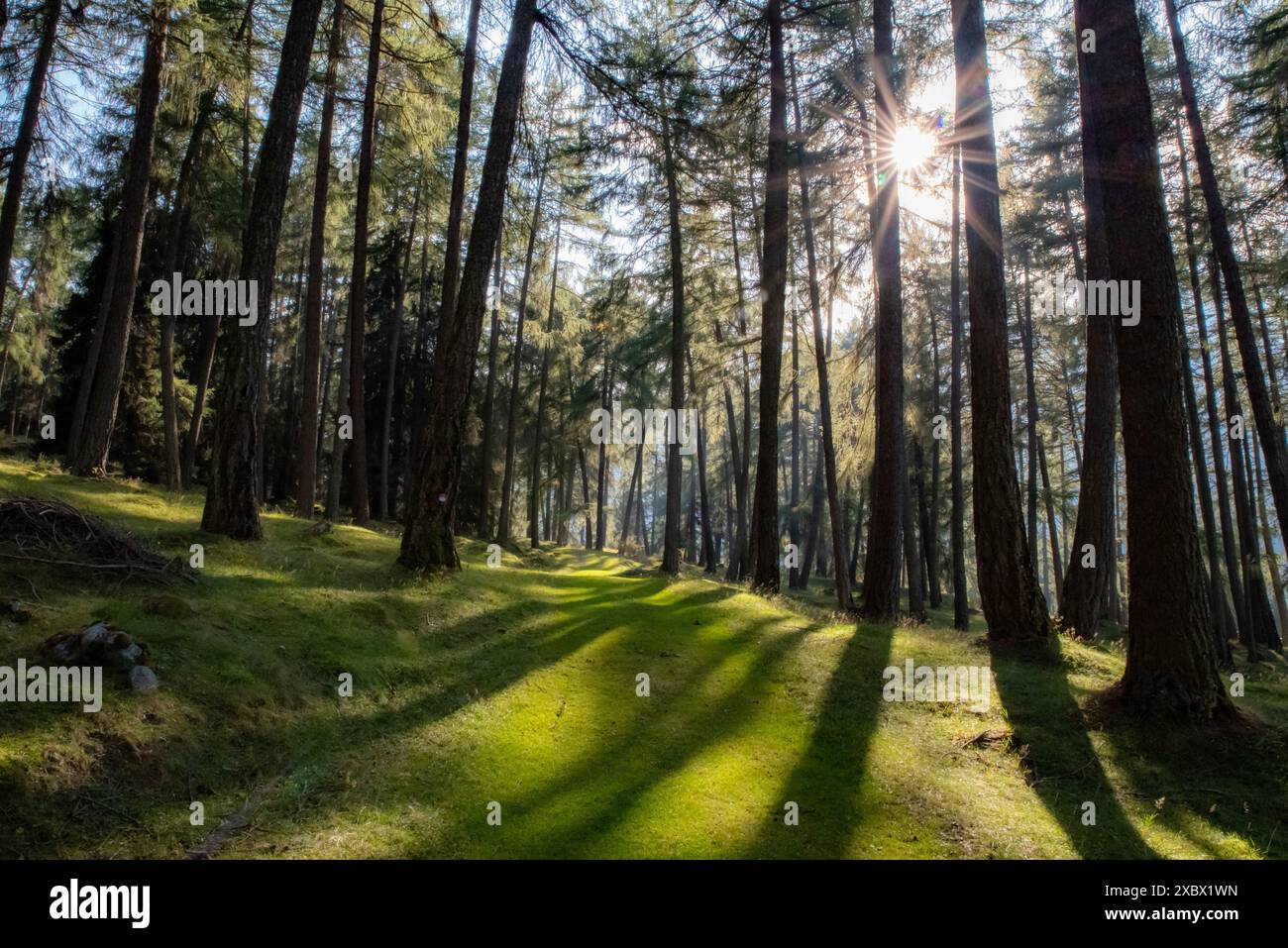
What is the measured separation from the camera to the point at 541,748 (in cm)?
→ 542

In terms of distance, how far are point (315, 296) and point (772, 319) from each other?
10103 mm

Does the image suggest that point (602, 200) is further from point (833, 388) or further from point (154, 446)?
point (154, 446)

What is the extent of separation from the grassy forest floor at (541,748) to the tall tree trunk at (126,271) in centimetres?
528

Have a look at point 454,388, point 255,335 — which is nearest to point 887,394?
point 454,388

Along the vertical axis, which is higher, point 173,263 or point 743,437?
point 173,263

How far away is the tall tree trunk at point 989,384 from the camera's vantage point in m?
8.27

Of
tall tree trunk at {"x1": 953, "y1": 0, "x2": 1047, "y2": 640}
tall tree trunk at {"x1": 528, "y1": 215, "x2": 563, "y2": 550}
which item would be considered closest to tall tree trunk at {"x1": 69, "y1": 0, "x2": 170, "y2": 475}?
tall tree trunk at {"x1": 528, "y1": 215, "x2": 563, "y2": 550}

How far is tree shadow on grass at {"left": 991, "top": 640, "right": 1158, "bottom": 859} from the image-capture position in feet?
14.6

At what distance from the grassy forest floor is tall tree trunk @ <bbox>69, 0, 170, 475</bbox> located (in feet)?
17.3

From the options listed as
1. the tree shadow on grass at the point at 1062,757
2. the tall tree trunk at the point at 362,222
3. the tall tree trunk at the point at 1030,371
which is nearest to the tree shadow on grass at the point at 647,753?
the tree shadow on grass at the point at 1062,757

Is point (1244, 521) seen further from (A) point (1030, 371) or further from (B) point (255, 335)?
(B) point (255, 335)
